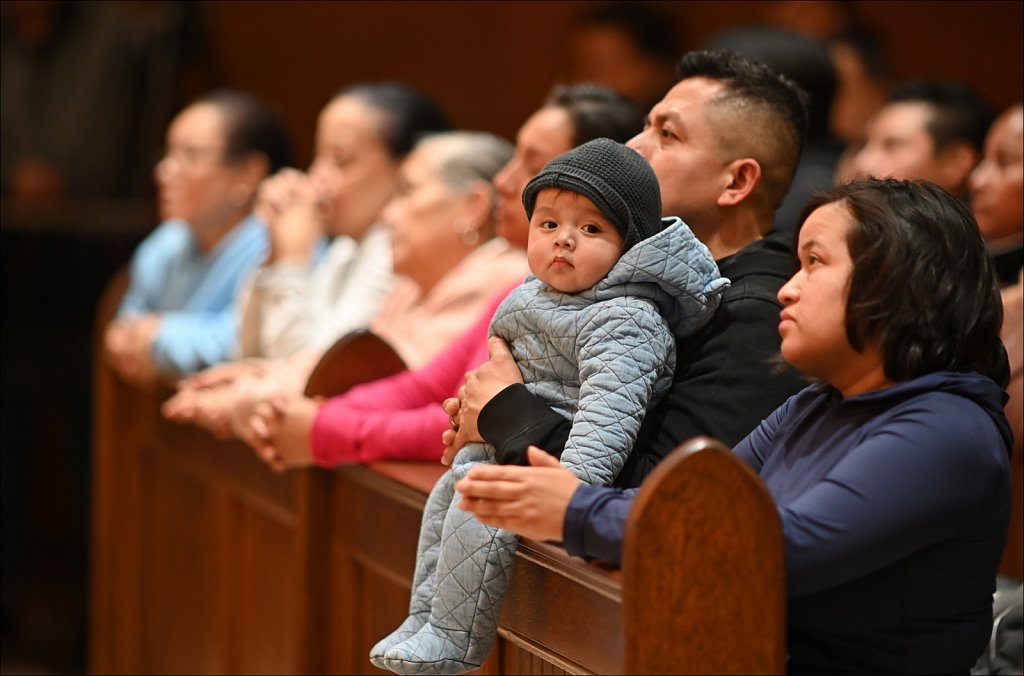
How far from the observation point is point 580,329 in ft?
6.29

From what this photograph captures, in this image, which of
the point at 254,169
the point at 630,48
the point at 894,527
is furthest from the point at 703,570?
the point at 630,48

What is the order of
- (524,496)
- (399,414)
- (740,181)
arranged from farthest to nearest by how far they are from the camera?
1. (399,414)
2. (740,181)
3. (524,496)

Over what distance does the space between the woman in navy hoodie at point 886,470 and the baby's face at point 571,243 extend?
283 millimetres

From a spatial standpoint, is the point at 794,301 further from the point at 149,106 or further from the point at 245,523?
the point at 149,106

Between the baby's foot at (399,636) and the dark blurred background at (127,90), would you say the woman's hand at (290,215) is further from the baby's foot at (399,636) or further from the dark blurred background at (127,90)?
the baby's foot at (399,636)

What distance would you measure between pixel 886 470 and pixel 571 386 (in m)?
0.51

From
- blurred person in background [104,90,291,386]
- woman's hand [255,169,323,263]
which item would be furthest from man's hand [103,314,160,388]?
woman's hand [255,169,323,263]

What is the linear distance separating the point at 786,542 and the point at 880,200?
46 centimetres

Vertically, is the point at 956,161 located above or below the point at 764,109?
above

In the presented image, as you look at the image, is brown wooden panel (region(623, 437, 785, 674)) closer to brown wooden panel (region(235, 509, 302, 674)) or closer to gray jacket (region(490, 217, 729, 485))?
gray jacket (region(490, 217, 729, 485))

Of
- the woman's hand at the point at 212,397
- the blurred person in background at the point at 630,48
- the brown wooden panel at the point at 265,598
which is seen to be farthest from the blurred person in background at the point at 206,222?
the blurred person in background at the point at 630,48

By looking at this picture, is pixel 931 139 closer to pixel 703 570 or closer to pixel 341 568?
pixel 341 568

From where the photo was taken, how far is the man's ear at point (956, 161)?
11.7 feet

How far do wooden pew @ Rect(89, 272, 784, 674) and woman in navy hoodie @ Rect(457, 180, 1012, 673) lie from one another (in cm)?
7
